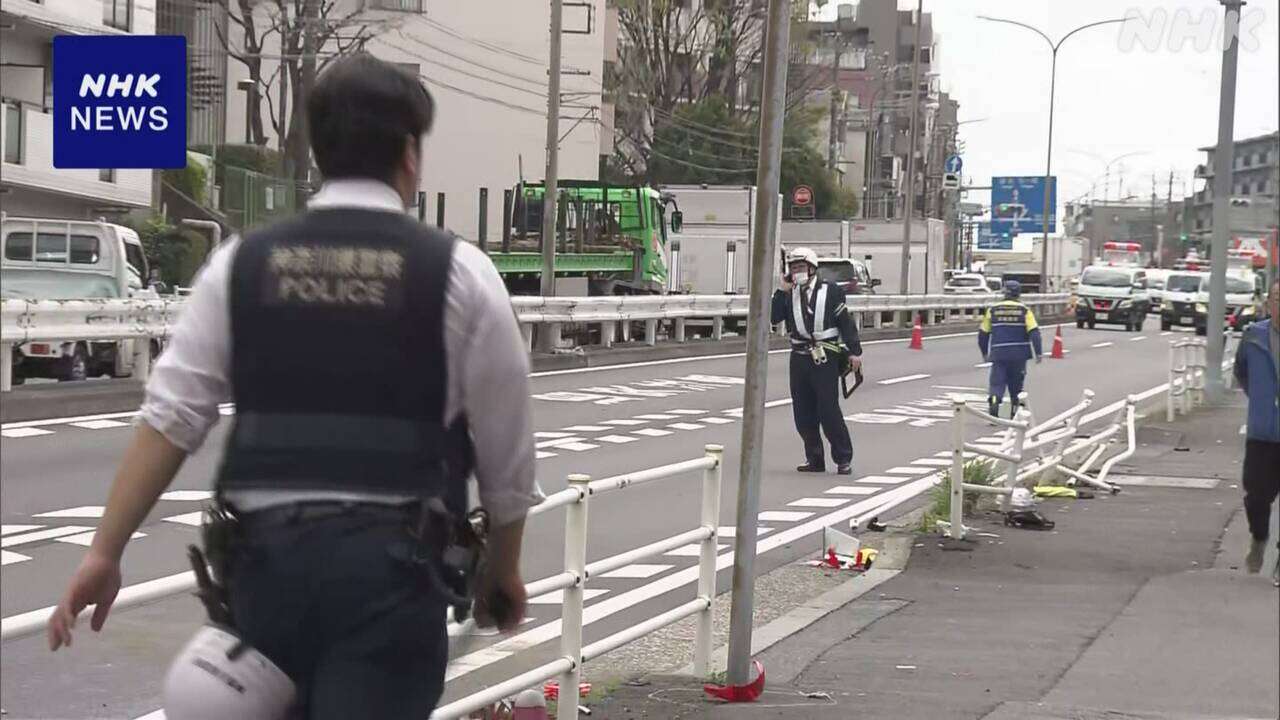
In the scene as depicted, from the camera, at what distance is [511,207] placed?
97.9 feet

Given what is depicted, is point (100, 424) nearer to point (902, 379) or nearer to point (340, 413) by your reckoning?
point (340, 413)

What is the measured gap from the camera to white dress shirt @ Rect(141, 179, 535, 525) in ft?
10.3

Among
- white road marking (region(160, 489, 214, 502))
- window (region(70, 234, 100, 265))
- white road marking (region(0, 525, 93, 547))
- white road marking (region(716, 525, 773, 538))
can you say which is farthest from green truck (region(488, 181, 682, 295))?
window (region(70, 234, 100, 265))

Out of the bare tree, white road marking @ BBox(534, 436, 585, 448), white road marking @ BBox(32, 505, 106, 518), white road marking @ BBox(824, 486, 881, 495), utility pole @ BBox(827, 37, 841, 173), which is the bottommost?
white road marking @ BBox(534, 436, 585, 448)

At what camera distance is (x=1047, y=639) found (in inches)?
342

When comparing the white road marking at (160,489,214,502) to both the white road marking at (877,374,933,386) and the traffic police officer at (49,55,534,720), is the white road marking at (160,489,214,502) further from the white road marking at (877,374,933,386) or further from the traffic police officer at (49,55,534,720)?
the white road marking at (877,374,933,386)

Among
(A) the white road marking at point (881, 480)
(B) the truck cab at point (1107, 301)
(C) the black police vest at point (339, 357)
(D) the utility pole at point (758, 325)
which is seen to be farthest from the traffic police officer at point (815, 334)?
(B) the truck cab at point (1107, 301)

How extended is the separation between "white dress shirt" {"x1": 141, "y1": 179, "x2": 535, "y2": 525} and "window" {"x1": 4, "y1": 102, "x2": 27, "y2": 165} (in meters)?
0.65

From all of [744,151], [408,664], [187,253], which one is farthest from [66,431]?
[744,151]

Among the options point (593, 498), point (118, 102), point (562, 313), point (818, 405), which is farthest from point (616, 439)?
point (118, 102)

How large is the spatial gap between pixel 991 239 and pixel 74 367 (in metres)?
79.0

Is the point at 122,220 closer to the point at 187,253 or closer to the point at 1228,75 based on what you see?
the point at 187,253

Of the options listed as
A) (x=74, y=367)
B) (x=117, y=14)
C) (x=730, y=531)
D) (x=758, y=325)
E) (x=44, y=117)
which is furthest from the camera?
(x=74, y=367)

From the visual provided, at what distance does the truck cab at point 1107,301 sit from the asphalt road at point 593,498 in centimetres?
2031
